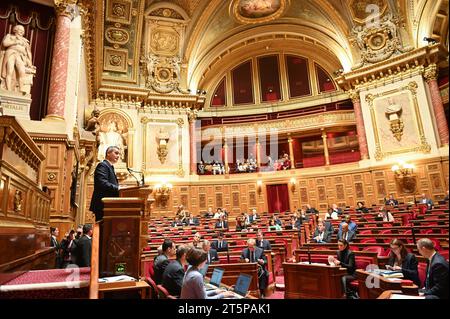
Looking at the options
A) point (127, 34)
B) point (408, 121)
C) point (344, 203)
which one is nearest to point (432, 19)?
point (408, 121)

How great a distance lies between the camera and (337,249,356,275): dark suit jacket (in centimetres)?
433

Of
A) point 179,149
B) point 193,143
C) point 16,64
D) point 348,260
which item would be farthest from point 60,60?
point 193,143

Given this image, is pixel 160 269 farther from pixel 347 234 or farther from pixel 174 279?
pixel 347 234

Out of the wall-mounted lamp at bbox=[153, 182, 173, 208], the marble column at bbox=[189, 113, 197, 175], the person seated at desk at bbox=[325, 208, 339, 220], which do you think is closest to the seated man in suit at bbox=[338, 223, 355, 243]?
the person seated at desk at bbox=[325, 208, 339, 220]

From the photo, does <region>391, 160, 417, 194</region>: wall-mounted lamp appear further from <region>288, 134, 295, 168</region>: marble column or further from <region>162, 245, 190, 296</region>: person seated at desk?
<region>162, 245, 190, 296</region>: person seated at desk

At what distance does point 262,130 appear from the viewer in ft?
58.0

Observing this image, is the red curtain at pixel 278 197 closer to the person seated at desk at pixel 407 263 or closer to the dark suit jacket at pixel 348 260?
the dark suit jacket at pixel 348 260

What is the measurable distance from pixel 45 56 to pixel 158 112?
29.0 ft

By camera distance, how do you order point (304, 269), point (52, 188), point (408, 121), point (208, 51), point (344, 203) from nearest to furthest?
point (304, 269), point (52, 188), point (408, 121), point (344, 203), point (208, 51)

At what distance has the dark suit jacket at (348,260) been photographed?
4332mm

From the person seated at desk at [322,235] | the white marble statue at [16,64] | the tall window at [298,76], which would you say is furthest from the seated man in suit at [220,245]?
the tall window at [298,76]

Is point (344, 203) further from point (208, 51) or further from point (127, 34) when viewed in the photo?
point (127, 34)

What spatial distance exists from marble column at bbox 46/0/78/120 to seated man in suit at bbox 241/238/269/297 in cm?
484

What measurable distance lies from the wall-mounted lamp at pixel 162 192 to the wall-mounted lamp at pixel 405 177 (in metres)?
10.2
